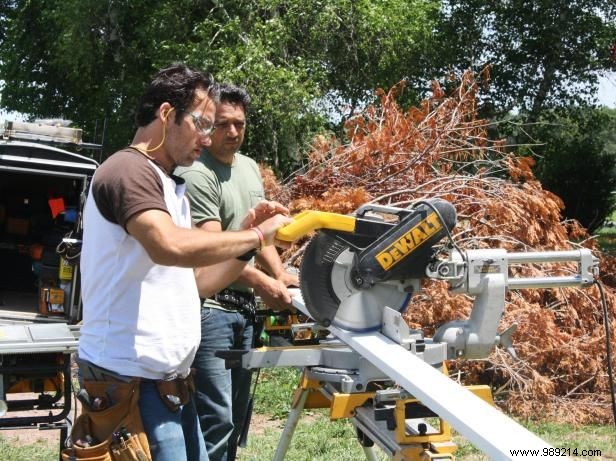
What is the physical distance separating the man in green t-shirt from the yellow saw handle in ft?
2.53

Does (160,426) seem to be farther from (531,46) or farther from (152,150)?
(531,46)

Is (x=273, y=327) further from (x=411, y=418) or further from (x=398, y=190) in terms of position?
(x=398, y=190)

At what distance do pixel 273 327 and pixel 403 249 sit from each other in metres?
1.25

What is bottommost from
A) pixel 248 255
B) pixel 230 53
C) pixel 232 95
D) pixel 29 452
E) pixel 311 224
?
pixel 29 452

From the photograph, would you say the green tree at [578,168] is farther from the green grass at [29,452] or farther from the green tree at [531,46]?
the green grass at [29,452]

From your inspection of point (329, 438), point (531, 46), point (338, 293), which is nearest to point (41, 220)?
point (329, 438)

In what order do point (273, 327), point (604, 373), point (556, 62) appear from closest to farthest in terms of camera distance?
point (273, 327) < point (604, 373) < point (556, 62)

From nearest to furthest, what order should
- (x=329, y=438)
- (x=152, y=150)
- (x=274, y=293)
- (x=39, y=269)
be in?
(x=152, y=150) → (x=274, y=293) → (x=329, y=438) → (x=39, y=269)

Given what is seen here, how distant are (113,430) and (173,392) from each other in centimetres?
22

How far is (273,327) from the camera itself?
12.6ft

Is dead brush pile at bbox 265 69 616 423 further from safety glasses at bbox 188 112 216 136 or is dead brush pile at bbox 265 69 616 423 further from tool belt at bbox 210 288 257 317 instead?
safety glasses at bbox 188 112 216 136

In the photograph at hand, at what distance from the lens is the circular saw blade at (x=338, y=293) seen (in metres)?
2.86

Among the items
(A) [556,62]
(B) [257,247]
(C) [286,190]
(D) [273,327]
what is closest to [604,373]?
(C) [286,190]

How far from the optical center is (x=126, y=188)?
8.02 feet
